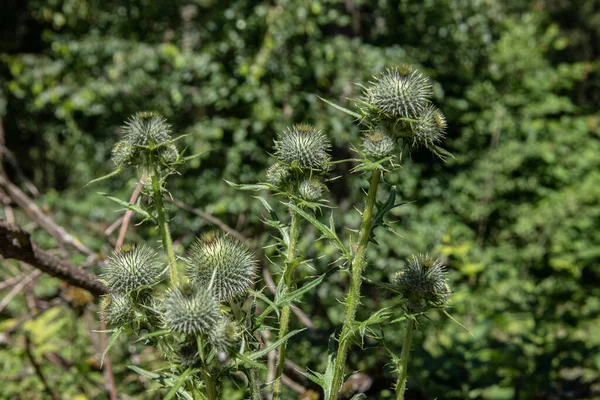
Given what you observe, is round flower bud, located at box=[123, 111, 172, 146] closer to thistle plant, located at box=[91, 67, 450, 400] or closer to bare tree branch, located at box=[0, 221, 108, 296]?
thistle plant, located at box=[91, 67, 450, 400]

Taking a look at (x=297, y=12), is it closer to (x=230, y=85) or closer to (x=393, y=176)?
(x=230, y=85)

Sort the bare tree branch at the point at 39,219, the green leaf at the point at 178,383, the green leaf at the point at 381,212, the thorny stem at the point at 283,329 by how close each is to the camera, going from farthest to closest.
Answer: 1. the bare tree branch at the point at 39,219
2. the green leaf at the point at 381,212
3. the thorny stem at the point at 283,329
4. the green leaf at the point at 178,383

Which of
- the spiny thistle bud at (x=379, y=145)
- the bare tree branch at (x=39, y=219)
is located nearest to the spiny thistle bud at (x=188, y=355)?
the spiny thistle bud at (x=379, y=145)

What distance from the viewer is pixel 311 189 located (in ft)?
4.62

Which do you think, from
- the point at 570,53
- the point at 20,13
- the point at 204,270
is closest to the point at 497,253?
the point at 204,270

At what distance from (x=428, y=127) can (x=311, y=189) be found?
0.31 m

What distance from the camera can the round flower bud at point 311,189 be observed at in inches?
54.9

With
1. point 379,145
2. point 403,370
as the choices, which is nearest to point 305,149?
point 379,145

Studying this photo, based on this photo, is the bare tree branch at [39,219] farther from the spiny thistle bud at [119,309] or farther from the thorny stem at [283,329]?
the thorny stem at [283,329]

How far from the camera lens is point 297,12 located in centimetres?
522

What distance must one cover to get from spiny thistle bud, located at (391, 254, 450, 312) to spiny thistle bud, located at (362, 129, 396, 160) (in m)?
0.27

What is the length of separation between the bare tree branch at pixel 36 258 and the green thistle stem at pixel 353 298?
31.8 inches

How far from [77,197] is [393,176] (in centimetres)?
447

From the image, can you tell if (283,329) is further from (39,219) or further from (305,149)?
(39,219)
